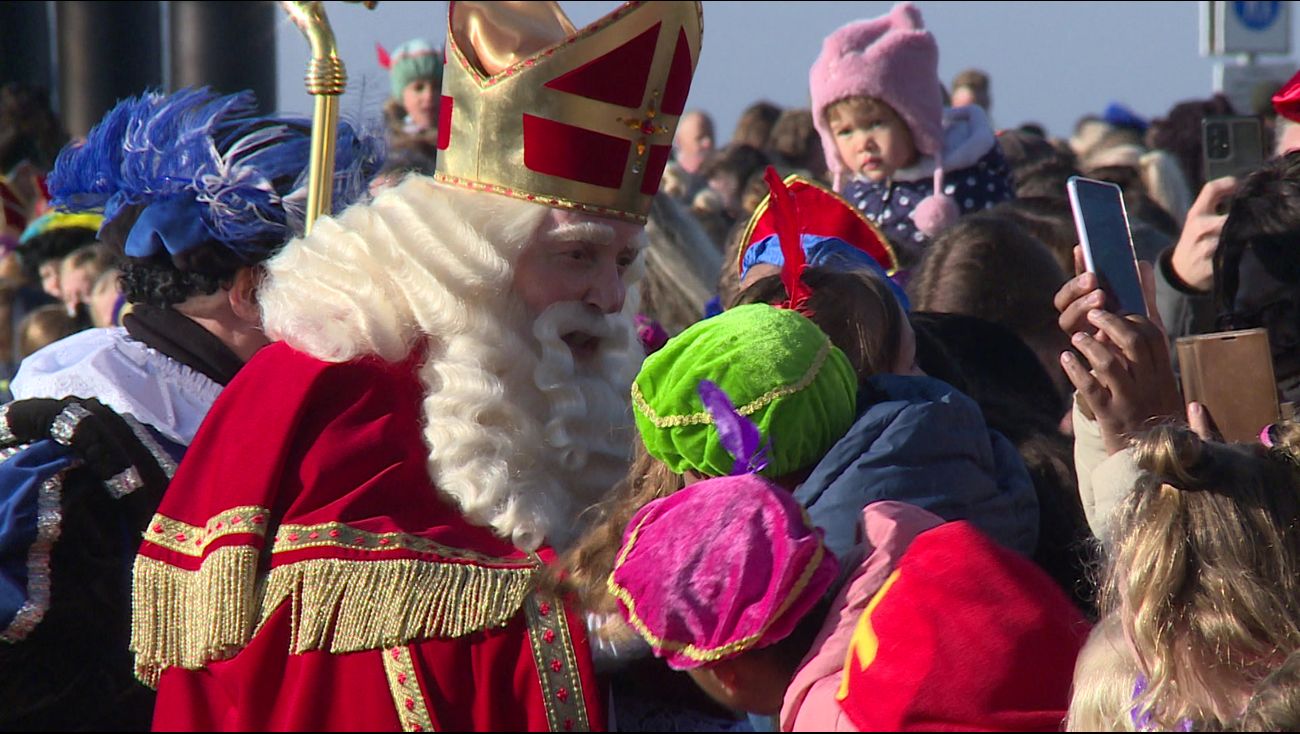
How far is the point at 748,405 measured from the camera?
229 centimetres

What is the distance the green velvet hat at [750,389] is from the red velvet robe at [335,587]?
1.21 ft

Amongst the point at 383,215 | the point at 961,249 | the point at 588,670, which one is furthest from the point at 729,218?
the point at 588,670

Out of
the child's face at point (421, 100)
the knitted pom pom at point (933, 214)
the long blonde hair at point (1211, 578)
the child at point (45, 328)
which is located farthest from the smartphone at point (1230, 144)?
the child's face at point (421, 100)

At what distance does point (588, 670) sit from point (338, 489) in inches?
20.7

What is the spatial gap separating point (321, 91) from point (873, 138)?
2041 mm

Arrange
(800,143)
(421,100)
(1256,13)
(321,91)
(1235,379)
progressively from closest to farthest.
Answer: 1. (1235,379)
2. (321,91)
3. (421,100)
4. (1256,13)
5. (800,143)

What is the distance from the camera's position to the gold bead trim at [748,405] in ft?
7.53

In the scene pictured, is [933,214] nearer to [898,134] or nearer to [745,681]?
[898,134]

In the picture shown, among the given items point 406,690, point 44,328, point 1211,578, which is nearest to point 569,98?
point 406,690

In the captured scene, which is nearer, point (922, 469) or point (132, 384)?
point (922, 469)

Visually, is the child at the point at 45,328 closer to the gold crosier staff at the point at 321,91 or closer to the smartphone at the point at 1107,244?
the gold crosier staff at the point at 321,91

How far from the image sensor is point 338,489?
2688 mm

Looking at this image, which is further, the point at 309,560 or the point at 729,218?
the point at 729,218

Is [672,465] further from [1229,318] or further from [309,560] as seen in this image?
[1229,318]
